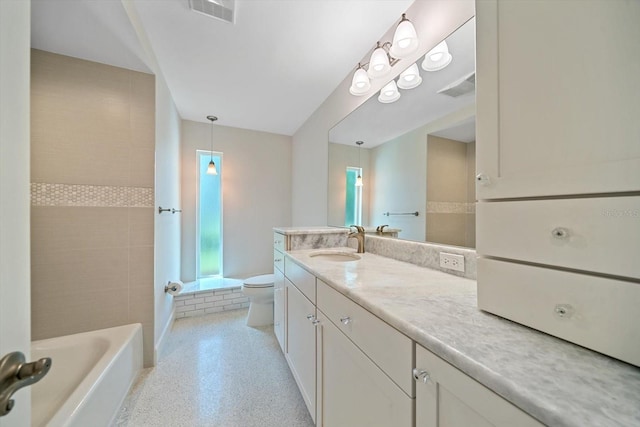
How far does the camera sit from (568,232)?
1.74 ft

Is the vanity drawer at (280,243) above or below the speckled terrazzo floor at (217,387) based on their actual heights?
above

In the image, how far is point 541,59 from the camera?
0.57 meters

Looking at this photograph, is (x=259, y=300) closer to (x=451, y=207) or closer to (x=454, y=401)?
(x=451, y=207)

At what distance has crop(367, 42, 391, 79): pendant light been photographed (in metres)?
1.54

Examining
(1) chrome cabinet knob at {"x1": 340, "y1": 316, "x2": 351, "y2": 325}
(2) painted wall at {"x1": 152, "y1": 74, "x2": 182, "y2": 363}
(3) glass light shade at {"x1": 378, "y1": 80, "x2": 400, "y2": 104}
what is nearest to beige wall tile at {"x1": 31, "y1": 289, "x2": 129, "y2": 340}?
(2) painted wall at {"x1": 152, "y1": 74, "x2": 182, "y2": 363}

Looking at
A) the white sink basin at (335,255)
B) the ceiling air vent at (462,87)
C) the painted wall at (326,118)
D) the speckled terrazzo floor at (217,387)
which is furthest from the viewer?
the white sink basin at (335,255)

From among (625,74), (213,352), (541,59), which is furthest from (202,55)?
(213,352)

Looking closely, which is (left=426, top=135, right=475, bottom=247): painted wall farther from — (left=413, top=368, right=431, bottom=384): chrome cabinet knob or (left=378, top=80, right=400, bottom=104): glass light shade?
(left=413, top=368, right=431, bottom=384): chrome cabinet knob

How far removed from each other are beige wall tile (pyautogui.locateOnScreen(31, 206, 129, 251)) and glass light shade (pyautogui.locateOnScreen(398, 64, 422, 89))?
2219 mm

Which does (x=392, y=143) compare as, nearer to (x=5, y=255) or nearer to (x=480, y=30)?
(x=480, y=30)

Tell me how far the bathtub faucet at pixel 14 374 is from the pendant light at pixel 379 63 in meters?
1.91

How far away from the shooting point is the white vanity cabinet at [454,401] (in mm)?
412

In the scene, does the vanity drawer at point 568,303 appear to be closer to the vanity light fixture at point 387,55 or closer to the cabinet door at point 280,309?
the vanity light fixture at point 387,55

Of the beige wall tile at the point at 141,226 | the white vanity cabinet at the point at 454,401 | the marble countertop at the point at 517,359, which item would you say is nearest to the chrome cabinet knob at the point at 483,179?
the marble countertop at the point at 517,359
